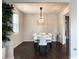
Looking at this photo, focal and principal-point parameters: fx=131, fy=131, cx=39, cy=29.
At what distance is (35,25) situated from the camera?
13320mm

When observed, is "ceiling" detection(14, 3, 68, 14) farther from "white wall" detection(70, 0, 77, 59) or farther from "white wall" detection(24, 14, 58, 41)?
"white wall" detection(24, 14, 58, 41)

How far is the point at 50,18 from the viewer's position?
13.3 meters

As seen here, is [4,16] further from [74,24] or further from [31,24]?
[31,24]

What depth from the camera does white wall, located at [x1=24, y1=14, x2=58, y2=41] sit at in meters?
13.3

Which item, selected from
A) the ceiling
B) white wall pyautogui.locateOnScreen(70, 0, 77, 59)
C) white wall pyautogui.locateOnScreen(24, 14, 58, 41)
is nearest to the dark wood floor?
white wall pyautogui.locateOnScreen(70, 0, 77, 59)

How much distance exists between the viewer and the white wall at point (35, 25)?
1327 cm

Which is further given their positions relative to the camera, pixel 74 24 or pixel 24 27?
pixel 24 27

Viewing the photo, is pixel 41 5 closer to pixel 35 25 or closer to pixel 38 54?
pixel 38 54

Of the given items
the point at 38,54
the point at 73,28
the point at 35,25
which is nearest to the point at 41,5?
the point at 38,54

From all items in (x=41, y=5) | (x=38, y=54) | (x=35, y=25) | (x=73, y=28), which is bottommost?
(x=38, y=54)

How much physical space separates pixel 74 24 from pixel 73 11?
0.55 m

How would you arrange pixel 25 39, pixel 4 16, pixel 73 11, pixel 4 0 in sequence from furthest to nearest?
pixel 25 39 < pixel 73 11 < pixel 4 0 < pixel 4 16

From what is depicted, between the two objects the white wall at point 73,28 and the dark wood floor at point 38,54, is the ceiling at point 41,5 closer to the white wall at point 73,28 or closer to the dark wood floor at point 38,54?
the white wall at point 73,28

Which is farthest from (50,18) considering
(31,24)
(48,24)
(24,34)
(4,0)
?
(4,0)
